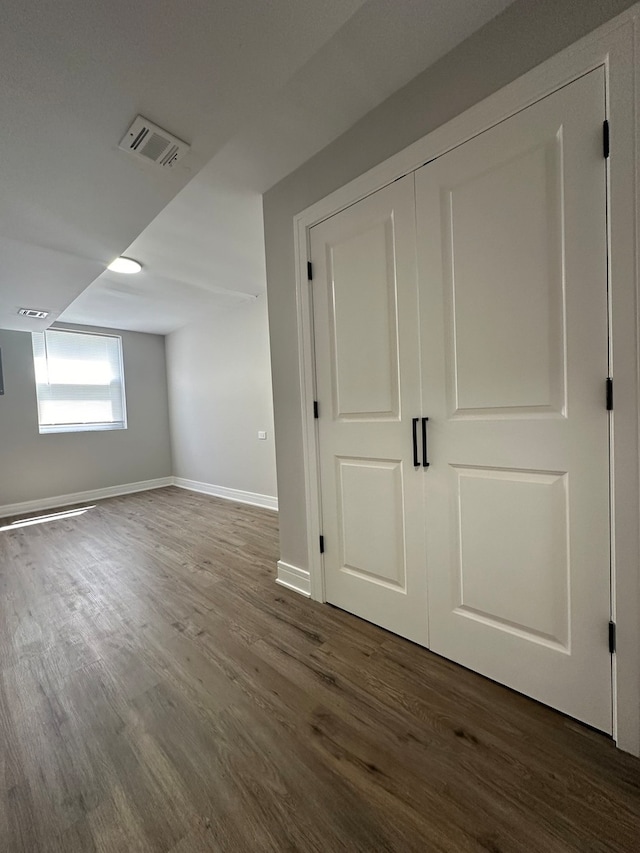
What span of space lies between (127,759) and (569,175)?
254cm

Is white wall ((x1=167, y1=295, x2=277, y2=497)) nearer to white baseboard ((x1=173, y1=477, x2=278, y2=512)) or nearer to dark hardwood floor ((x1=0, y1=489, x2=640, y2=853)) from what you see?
white baseboard ((x1=173, y1=477, x2=278, y2=512))

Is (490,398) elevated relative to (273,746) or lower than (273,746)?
elevated

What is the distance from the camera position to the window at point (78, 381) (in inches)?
193

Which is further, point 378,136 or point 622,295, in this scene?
point 378,136

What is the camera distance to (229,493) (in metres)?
5.03

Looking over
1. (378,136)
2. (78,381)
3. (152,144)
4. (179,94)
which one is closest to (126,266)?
(152,144)

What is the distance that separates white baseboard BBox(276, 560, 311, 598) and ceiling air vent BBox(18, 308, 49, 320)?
385 centimetres

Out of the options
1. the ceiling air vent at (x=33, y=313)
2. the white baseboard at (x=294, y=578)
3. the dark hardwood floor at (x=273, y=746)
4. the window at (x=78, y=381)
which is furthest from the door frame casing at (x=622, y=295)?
the window at (x=78, y=381)

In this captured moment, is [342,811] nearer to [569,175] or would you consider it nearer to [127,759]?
[127,759]

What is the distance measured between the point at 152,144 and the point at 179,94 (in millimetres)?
300

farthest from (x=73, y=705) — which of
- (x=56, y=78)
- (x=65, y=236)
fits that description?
(x=65, y=236)

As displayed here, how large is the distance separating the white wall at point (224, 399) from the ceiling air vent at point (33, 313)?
1.92 m

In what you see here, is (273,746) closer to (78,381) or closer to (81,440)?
(81,440)

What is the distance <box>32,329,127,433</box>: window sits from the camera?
16.1ft
